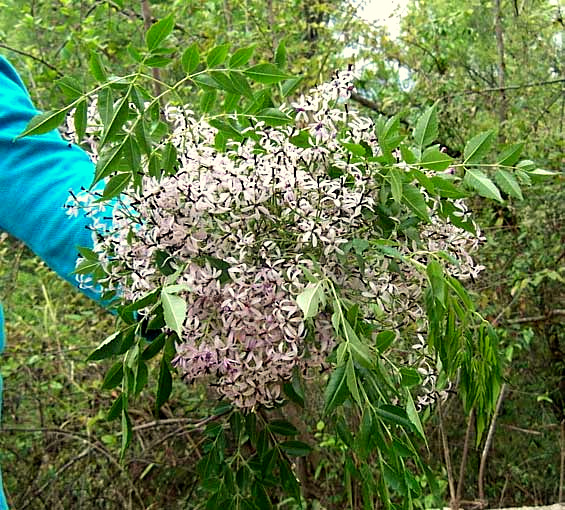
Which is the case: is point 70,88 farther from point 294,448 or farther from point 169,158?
point 294,448

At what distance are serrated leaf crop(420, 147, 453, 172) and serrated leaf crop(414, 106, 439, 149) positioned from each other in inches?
1.4

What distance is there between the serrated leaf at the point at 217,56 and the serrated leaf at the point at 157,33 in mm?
42

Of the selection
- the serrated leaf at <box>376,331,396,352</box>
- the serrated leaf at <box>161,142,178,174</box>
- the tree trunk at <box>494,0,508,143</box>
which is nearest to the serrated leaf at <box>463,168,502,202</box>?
the serrated leaf at <box>376,331,396,352</box>

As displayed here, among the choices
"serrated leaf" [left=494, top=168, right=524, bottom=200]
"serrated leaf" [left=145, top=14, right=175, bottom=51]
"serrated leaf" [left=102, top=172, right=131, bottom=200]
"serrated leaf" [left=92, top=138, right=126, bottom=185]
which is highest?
"serrated leaf" [left=145, top=14, right=175, bottom=51]

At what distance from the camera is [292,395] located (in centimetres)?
73

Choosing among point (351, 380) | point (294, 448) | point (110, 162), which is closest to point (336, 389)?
point (351, 380)

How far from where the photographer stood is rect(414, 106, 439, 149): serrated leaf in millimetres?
709

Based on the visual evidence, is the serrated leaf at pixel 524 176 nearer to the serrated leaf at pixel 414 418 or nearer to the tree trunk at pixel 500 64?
the serrated leaf at pixel 414 418

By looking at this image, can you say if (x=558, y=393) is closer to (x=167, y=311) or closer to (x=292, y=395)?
(x=292, y=395)

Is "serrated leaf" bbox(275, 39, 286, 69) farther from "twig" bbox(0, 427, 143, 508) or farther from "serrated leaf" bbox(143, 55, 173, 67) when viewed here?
"twig" bbox(0, 427, 143, 508)

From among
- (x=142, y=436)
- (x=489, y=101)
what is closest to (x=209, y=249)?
(x=142, y=436)

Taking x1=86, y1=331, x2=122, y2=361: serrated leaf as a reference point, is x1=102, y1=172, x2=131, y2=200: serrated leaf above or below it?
above

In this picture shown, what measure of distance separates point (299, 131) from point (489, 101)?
2260 millimetres

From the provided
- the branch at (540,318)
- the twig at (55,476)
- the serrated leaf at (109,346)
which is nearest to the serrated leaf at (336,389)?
the serrated leaf at (109,346)
